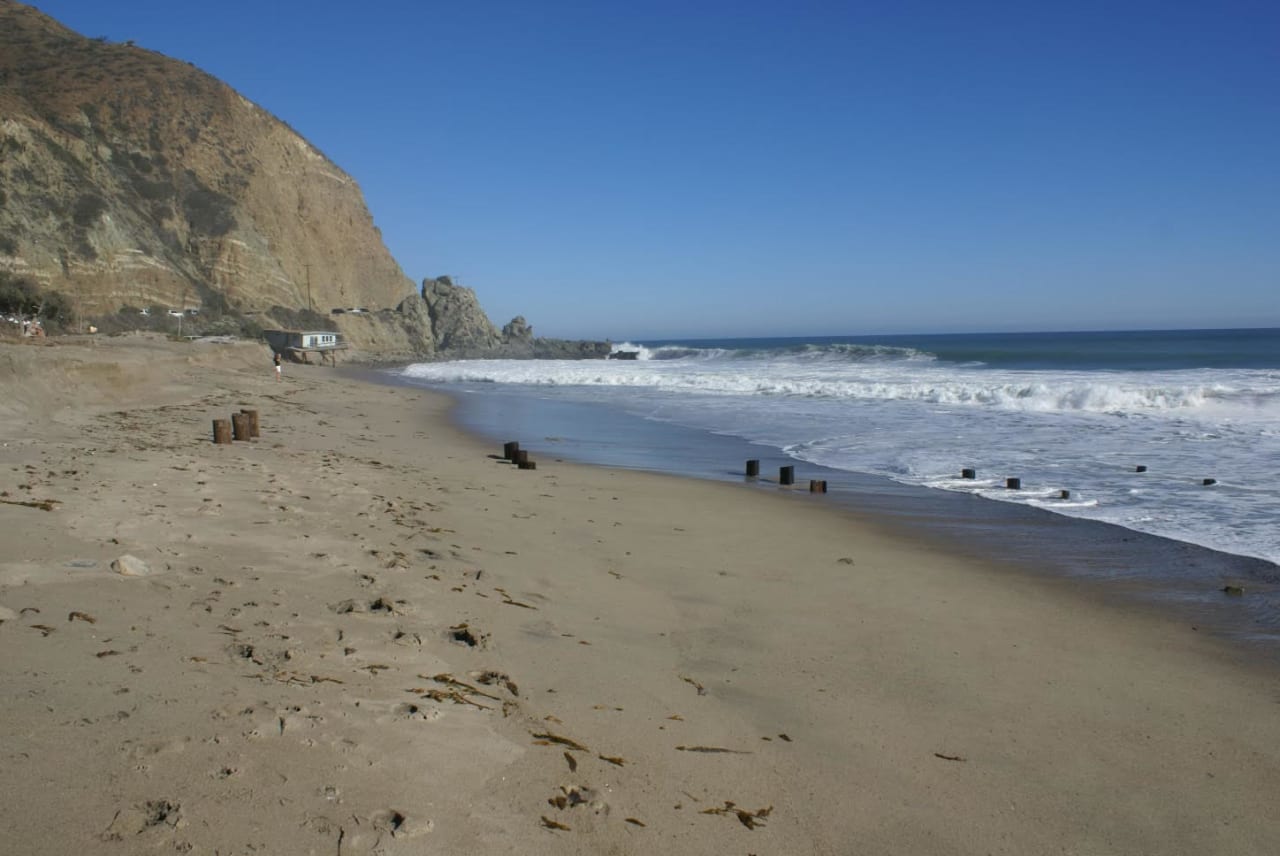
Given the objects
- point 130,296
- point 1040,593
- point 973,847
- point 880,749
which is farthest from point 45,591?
point 130,296

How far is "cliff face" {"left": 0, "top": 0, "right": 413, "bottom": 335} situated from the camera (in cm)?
3672

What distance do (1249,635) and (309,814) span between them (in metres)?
5.34

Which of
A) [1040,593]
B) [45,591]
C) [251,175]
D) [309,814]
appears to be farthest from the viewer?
[251,175]

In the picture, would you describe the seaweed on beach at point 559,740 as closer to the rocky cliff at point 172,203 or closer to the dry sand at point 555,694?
the dry sand at point 555,694

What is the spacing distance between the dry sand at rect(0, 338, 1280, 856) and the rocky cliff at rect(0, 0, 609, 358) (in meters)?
35.2

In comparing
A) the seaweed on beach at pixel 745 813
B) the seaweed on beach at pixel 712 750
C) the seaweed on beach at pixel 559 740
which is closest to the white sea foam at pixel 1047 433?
the seaweed on beach at pixel 712 750

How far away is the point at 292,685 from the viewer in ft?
10.7

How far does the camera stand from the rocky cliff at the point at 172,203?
36.9 meters

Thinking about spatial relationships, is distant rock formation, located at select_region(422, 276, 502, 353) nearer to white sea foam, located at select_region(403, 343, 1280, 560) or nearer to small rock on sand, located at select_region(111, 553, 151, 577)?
white sea foam, located at select_region(403, 343, 1280, 560)

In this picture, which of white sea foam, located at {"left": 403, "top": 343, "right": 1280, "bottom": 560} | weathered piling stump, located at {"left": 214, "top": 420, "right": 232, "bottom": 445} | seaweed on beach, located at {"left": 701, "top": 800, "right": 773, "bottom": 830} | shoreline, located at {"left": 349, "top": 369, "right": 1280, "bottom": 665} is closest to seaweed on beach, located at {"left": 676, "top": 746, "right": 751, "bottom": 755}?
seaweed on beach, located at {"left": 701, "top": 800, "right": 773, "bottom": 830}

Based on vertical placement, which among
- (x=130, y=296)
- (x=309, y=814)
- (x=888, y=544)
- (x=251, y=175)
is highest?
(x=251, y=175)

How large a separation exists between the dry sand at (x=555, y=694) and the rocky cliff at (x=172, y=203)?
3517cm

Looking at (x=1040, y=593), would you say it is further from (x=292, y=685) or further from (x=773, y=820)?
(x=292, y=685)

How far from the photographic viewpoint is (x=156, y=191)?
151 feet
